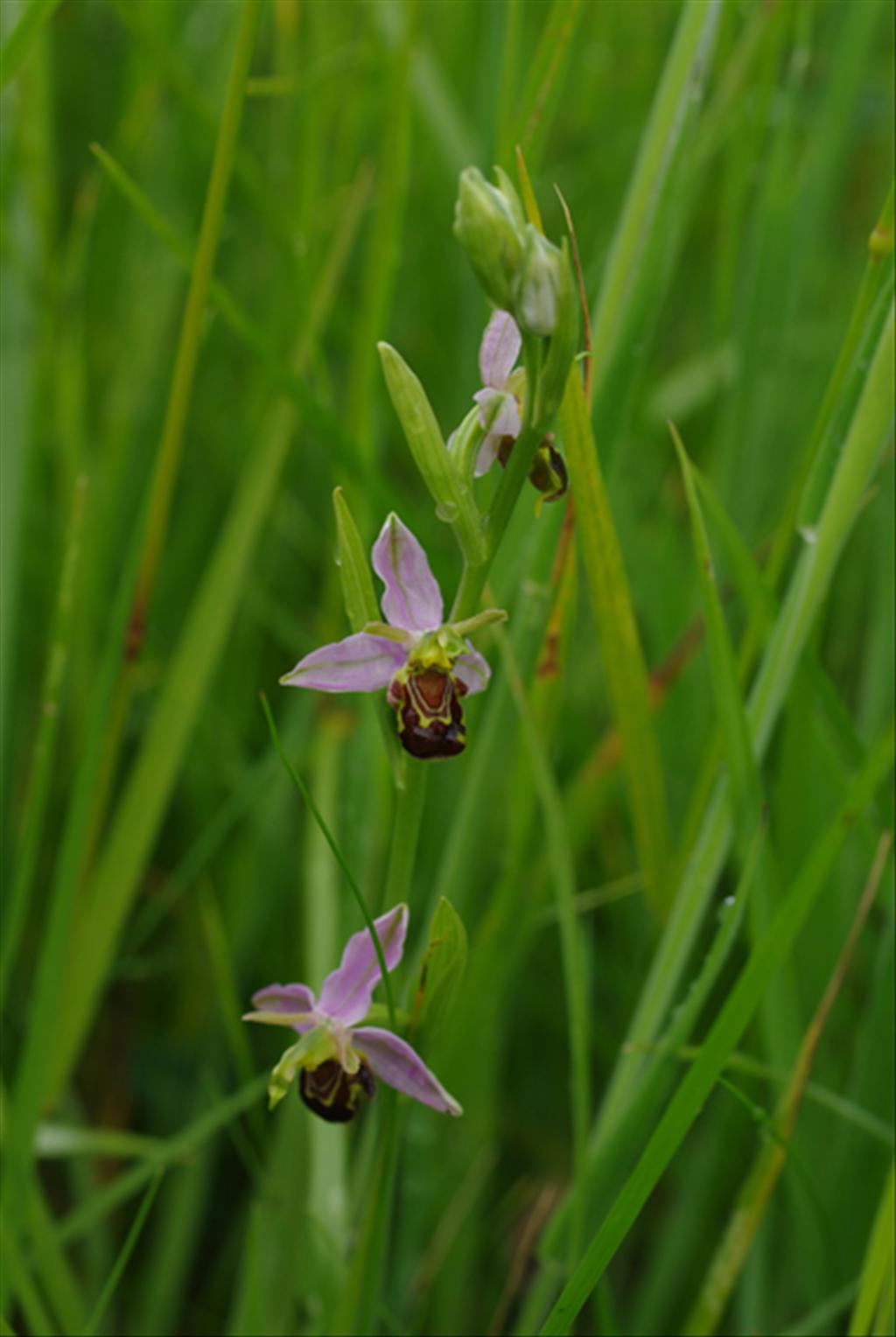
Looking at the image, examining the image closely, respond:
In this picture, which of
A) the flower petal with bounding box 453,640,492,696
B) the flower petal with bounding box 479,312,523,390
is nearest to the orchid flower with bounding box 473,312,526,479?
the flower petal with bounding box 479,312,523,390

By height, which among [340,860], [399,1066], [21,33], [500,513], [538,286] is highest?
[21,33]

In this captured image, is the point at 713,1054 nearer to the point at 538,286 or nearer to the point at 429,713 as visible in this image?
the point at 429,713

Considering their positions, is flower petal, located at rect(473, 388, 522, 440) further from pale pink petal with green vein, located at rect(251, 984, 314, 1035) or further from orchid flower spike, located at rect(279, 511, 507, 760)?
pale pink petal with green vein, located at rect(251, 984, 314, 1035)

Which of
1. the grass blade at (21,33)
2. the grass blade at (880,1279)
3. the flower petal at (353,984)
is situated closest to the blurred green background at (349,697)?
the grass blade at (21,33)

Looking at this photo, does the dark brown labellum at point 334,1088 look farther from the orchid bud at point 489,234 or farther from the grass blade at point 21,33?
the grass blade at point 21,33

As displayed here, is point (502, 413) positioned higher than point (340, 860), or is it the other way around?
point (502, 413)

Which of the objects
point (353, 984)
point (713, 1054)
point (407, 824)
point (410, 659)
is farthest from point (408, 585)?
point (713, 1054)

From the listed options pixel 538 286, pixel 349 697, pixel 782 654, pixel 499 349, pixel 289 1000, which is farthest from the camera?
pixel 349 697
